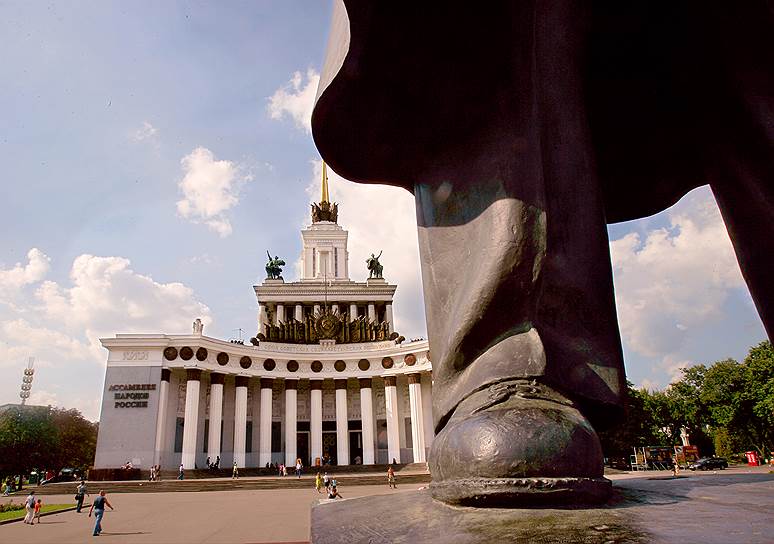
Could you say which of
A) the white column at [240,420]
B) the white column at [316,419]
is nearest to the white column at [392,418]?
the white column at [316,419]

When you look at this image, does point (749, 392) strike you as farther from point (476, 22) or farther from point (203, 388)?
point (476, 22)

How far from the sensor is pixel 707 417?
39062 millimetres

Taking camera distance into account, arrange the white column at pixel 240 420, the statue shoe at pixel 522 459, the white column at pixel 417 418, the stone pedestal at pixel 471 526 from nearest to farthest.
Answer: the stone pedestal at pixel 471 526 → the statue shoe at pixel 522 459 → the white column at pixel 240 420 → the white column at pixel 417 418

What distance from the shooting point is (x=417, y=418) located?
39.8 metres

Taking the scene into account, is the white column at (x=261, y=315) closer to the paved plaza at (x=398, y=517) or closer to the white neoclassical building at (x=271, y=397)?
the white neoclassical building at (x=271, y=397)

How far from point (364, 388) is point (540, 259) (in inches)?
1656

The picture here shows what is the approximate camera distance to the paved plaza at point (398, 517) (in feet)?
3.89

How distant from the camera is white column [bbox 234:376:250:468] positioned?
1540 inches

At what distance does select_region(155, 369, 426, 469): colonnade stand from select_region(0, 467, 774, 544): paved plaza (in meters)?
9.95

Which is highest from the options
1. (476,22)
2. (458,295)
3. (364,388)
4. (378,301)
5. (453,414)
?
(378,301)

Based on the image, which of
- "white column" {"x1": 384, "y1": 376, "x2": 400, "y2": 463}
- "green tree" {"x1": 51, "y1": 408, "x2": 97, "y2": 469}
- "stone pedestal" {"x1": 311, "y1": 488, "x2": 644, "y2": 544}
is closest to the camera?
"stone pedestal" {"x1": 311, "y1": 488, "x2": 644, "y2": 544}

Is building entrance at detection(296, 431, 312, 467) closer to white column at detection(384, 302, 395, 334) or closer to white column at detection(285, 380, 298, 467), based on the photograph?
white column at detection(285, 380, 298, 467)

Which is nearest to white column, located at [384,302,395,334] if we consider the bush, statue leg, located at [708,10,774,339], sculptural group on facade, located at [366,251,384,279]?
sculptural group on facade, located at [366,251,384,279]

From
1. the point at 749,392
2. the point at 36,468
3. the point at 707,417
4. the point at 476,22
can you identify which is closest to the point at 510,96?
the point at 476,22
